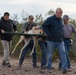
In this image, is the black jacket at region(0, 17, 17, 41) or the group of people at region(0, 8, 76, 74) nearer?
the group of people at region(0, 8, 76, 74)

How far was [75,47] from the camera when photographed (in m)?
17.6

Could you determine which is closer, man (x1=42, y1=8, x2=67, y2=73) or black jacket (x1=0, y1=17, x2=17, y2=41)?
man (x1=42, y1=8, x2=67, y2=73)

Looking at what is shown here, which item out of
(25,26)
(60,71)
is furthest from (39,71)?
(25,26)

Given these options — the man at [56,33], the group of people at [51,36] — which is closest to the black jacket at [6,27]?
the group of people at [51,36]

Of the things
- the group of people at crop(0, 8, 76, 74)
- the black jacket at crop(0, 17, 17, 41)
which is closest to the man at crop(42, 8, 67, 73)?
the group of people at crop(0, 8, 76, 74)

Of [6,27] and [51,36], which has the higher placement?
[6,27]

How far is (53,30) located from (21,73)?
1542 mm

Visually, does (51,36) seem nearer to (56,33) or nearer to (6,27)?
(56,33)

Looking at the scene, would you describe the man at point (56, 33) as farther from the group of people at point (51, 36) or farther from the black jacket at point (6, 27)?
the black jacket at point (6, 27)

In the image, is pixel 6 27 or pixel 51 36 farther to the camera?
pixel 6 27

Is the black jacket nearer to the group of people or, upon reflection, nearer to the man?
the group of people

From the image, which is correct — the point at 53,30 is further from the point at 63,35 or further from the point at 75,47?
the point at 75,47

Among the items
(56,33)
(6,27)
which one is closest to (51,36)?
(56,33)

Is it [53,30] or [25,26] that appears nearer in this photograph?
[53,30]
